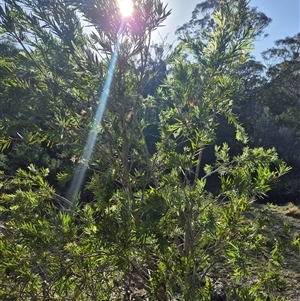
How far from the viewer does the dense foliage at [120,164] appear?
127cm

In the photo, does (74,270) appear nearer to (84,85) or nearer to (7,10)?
(84,85)

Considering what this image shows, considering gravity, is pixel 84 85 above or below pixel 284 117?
below

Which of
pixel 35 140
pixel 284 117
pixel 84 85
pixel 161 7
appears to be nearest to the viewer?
pixel 161 7

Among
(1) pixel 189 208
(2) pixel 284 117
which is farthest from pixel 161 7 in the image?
(2) pixel 284 117

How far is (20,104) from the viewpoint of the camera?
4.56 ft

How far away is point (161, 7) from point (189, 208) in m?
0.72

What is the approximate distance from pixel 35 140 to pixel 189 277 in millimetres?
848

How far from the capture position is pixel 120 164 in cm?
169

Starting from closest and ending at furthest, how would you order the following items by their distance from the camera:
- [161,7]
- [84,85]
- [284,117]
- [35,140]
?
[161,7], [84,85], [35,140], [284,117]

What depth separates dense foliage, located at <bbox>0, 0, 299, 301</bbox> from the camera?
4.17 feet

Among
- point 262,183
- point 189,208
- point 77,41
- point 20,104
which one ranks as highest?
point 77,41

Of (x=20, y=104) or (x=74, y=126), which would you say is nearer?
(x=20, y=104)

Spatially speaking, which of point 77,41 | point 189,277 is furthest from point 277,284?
point 77,41

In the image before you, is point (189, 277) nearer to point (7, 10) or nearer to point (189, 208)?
point (189, 208)
